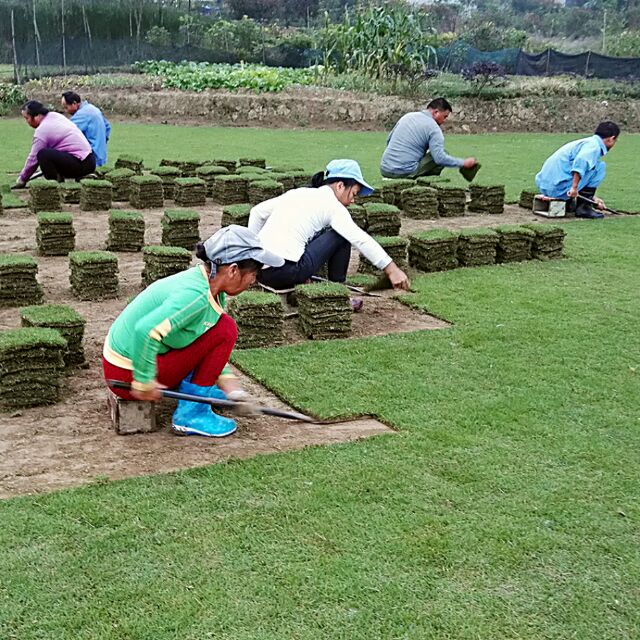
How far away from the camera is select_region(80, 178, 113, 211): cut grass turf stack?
1274 centimetres

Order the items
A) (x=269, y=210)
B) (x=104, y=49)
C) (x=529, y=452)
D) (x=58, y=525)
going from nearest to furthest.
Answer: (x=58, y=525) < (x=529, y=452) < (x=269, y=210) < (x=104, y=49)

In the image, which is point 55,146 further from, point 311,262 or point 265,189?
point 311,262

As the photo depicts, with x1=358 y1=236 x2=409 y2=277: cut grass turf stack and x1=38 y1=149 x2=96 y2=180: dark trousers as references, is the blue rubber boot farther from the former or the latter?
x1=38 y1=149 x2=96 y2=180: dark trousers

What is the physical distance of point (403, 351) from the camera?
279 inches

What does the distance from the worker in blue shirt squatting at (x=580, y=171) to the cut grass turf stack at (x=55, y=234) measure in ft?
22.7

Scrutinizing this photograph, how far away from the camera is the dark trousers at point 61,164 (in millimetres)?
13445

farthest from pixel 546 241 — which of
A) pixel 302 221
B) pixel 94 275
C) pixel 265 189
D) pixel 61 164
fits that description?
pixel 61 164

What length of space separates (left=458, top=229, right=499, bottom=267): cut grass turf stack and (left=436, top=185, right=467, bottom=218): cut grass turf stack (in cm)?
286

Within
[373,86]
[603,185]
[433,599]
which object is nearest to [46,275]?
[433,599]

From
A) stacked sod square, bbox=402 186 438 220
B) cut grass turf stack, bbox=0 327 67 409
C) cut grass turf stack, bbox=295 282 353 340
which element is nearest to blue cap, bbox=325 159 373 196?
cut grass turf stack, bbox=295 282 353 340

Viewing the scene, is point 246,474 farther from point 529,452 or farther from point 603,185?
point 603,185

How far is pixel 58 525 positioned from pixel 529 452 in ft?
9.09

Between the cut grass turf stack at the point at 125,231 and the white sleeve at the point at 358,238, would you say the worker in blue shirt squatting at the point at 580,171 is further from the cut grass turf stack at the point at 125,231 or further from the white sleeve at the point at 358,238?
the cut grass turf stack at the point at 125,231

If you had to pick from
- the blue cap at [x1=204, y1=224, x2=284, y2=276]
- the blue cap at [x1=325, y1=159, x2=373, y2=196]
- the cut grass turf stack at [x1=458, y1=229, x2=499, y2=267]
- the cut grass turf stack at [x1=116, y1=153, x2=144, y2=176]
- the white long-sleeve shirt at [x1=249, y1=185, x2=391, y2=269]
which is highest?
the blue cap at [x1=325, y1=159, x2=373, y2=196]
